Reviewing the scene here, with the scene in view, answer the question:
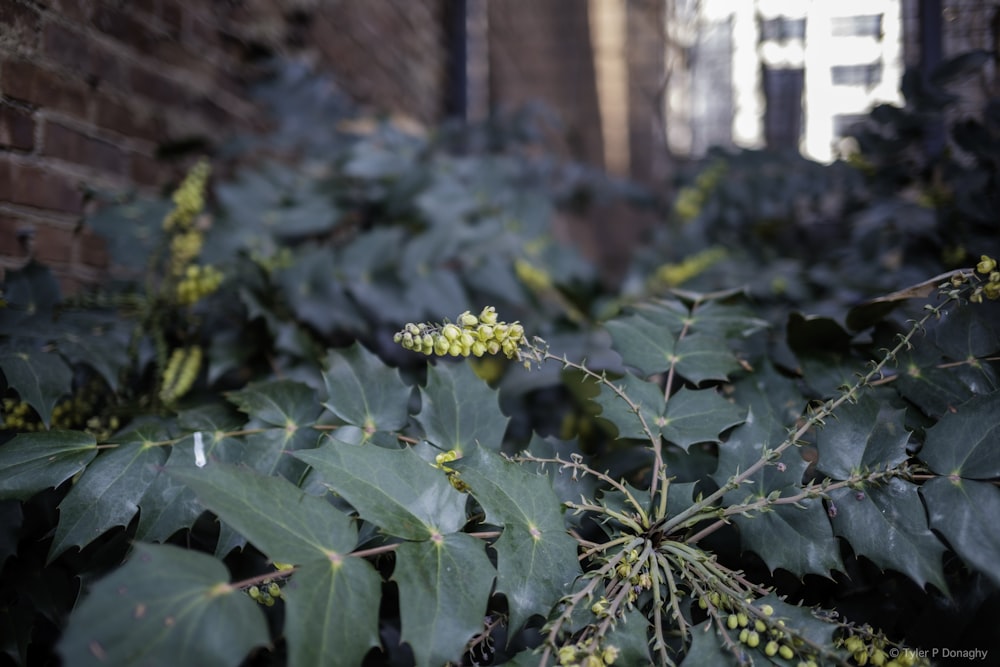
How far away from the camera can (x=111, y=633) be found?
45 cm

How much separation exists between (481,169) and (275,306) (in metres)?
1.02

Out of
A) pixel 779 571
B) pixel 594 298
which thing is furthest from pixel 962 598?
pixel 594 298

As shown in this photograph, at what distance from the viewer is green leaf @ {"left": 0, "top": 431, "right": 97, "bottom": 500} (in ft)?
2.26

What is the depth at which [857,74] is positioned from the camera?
2.14 m

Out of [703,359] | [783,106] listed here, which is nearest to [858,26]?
[783,106]

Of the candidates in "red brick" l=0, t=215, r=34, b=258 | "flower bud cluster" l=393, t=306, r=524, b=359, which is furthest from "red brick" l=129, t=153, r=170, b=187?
"flower bud cluster" l=393, t=306, r=524, b=359

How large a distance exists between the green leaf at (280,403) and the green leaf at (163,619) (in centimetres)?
32

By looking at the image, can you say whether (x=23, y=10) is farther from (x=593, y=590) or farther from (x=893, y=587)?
(x=893, y=587)

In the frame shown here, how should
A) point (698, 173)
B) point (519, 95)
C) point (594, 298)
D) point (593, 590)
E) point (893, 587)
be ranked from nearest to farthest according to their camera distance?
point (593, 590), point (893, 587), point (594, 298), point (698, 173), point (519, 95)

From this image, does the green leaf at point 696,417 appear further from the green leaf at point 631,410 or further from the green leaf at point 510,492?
the green leaf at point 510,492

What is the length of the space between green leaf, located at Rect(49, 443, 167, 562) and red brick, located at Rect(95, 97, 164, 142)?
1.03 m

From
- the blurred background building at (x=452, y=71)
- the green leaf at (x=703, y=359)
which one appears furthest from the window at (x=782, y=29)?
the green leaf at (x=703, y=359)

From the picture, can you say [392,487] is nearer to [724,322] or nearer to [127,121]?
[724,322]

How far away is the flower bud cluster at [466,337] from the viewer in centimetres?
65
